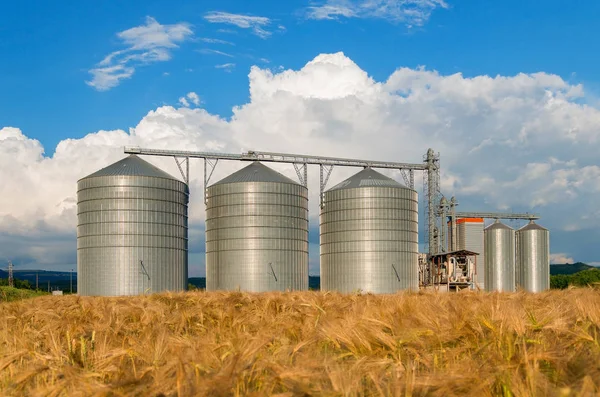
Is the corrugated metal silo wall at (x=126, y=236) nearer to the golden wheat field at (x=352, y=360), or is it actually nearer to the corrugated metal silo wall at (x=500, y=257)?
the corrugated metal silo wall at (x=500, y=257)

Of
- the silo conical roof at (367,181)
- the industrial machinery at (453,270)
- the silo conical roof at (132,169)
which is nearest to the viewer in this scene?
the silo conical roof at (132,169)

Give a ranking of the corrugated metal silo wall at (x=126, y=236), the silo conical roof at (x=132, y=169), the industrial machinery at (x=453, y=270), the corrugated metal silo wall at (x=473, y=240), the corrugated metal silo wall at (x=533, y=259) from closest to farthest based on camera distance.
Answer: the corrugated metal silo wall at (x=126, y=236) → the silo conical roof at (x=132, y=169) → the industrial machinery at (x=453, y=270) → the corrugated metal silo wall at (x=473, y=240) → the corrugated metal silo wall at (x=533, y=259)

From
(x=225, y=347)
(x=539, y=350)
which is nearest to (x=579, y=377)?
(x=539, y=350)

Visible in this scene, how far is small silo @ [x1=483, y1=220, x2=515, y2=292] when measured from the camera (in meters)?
78.1

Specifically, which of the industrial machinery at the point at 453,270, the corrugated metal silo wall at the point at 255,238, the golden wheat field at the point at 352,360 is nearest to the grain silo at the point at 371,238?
the industrial machinery at the point at 453,270

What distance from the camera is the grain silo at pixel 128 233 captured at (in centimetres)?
5422

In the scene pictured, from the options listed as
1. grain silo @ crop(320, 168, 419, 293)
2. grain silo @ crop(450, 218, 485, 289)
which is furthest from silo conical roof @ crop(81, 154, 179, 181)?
grain silo @ crop(450, 218, 485, 289)

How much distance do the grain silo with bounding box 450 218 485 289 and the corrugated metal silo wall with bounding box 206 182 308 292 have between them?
2682 centimetres

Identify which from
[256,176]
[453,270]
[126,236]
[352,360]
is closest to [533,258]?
[453,270]

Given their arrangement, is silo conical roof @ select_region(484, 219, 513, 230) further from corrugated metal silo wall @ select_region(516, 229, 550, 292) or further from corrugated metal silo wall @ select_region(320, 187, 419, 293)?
corrugated metal silo wall @ select_region(320, 187, 419, 293)

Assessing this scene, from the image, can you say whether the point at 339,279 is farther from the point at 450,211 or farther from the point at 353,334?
the point at 353,334

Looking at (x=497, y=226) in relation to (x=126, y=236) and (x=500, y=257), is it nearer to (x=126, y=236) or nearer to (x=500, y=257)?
(x=500, y=257)

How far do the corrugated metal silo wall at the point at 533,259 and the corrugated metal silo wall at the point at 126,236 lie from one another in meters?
47.1

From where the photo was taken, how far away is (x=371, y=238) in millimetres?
61750
